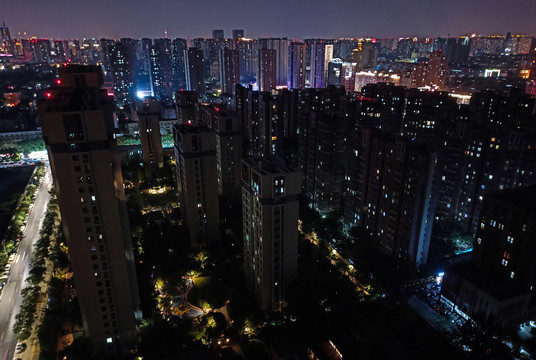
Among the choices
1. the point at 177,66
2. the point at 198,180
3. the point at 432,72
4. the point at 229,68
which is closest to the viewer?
the point at 198,180

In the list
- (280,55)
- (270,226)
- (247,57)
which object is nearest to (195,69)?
(247,57)

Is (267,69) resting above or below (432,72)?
above

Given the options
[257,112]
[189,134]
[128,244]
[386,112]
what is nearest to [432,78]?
[386,112]

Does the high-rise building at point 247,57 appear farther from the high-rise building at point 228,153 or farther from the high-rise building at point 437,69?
the high-rise building at point 228,153

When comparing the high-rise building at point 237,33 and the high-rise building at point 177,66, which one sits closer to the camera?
the high-rise building at point 177,66

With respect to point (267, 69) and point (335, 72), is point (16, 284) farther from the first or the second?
point (335, 72)

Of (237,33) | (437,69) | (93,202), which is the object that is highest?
(237,33)

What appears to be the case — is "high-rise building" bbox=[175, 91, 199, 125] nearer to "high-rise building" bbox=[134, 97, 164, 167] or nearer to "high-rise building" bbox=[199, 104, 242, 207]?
"high-rise building" bbox=[134, 97, 164, 167]

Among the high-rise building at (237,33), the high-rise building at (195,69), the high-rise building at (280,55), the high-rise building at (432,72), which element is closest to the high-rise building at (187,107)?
the high-rise building at (195,69)
